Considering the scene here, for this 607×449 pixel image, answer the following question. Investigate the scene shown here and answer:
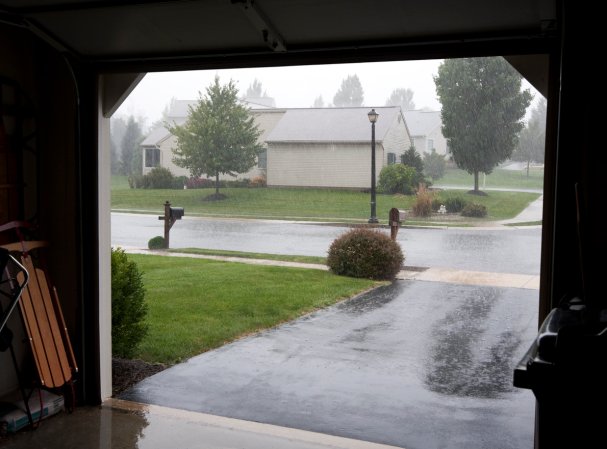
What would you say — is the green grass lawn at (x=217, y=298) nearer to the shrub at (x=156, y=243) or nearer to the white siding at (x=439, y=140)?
the shrub at (x=156, y=243)

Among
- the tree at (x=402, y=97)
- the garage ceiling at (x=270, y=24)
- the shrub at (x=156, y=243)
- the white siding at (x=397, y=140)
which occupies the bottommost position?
the shrub at (x=156, y=243)

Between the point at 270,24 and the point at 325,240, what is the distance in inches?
520

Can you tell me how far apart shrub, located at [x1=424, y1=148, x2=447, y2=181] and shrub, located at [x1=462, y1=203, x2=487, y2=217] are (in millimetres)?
1196

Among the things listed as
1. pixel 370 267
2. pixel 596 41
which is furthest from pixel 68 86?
pixel 370 267

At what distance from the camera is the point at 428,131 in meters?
21.1

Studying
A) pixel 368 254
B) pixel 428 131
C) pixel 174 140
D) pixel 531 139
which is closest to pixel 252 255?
pixel 368 254

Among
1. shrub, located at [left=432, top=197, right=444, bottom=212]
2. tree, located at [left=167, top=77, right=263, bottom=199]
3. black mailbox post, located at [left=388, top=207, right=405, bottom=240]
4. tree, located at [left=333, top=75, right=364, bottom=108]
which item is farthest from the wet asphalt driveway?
tree, located at [left=333, top=75, right=364, bottom=108]

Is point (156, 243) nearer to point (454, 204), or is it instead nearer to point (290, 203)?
point (290, 203)

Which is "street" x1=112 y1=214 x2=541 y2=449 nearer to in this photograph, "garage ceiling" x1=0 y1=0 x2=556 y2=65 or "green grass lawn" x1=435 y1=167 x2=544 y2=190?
"garage ceiling" x1=0 y1=0 x2=556 y2=65

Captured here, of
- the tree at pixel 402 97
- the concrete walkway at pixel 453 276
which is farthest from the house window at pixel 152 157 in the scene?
the tree at pixel 402 97

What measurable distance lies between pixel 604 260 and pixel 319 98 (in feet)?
78.0

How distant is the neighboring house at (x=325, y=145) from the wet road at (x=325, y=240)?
1.44 m

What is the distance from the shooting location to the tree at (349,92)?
2783 cm

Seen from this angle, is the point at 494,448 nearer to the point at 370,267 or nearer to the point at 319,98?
the point at 370,267
